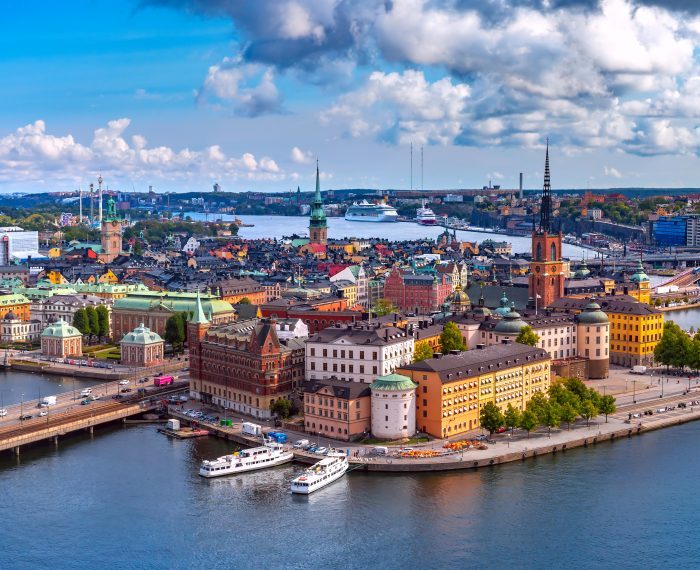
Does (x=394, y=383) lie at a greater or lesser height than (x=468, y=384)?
greater

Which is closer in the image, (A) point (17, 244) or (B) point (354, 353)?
(B) point (354, 353)

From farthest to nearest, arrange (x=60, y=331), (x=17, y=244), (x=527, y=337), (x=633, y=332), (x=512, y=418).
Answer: (x=17, y=244) < (x=60, y=331) < (x=633, y=332) < (x=527, y=337) < (x=512, y=418)

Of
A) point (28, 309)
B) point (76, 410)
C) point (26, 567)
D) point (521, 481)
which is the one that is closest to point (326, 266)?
point (28, 309)

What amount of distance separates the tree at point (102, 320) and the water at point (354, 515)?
31166 millimetres

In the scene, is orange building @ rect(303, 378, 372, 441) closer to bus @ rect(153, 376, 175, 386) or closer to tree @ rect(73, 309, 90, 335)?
bus @ rect(153, 376, 175, 386)

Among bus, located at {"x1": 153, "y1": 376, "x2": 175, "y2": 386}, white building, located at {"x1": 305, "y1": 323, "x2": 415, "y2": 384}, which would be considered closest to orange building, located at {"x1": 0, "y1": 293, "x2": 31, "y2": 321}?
bus, located at {"x1": 153, "y1": 376, "x2": 175, "y2": 386}

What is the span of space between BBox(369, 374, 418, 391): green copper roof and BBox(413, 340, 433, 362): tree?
7.92m

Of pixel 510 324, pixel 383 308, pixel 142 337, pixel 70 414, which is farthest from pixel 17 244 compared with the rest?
pixel 510 324

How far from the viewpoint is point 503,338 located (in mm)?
58344

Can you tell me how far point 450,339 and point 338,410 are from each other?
1473 centimetres

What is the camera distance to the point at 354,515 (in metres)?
36.4

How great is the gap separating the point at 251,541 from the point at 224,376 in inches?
722

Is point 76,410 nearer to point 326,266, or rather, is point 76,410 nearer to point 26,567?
point 26,567

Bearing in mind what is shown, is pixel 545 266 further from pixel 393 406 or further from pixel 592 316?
pixel 393 406
